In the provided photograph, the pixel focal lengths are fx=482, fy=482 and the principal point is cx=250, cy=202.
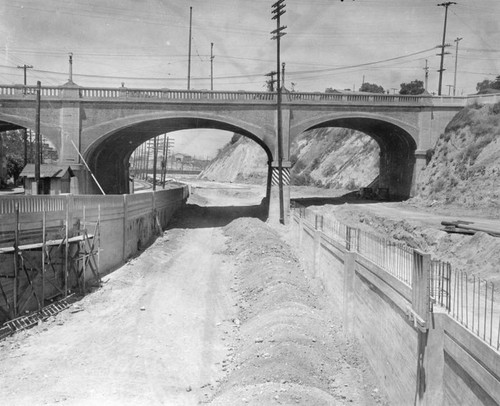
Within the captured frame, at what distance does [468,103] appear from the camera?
4309 centimetres

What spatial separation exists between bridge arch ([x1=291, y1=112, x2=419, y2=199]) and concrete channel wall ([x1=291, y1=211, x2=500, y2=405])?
2629 centimetres

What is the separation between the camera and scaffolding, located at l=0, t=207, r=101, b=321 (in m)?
15.4

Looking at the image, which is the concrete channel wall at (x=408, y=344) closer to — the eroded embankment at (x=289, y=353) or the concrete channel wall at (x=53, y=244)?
the eroded embankment at (x=289, y=353)

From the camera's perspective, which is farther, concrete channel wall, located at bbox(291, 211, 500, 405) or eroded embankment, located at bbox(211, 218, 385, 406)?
eroded embankment, located at bbox(211, 218, 385, 406)

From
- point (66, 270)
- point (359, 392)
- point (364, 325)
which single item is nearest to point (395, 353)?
point (359, 392)

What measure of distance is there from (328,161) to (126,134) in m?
40.9

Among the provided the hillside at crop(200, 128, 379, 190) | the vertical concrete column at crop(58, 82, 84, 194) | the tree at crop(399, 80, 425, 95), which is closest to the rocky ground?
the vertical concrete column at crop(58, 82, 84, 194)

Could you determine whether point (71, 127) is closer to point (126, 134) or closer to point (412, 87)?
point (126, 134)

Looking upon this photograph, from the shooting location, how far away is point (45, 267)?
17.6 metres

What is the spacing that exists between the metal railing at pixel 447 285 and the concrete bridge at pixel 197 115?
21.7 meters

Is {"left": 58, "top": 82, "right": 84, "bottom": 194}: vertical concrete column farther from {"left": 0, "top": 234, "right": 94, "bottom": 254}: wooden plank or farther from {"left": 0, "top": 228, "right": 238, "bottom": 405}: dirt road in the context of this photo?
{"left": 0, "top": 234, "right": 94, "bottom": 254}: wooden plank

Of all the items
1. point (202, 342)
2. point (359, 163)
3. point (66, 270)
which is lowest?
point (202, 342)

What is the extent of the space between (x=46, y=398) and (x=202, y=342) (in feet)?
17.6

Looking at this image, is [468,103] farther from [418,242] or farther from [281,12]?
[418,242]
